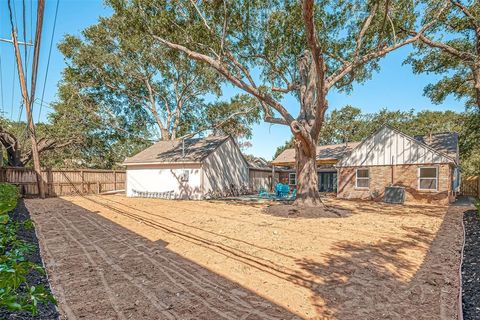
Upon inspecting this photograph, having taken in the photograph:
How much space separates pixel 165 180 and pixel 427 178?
630 inches

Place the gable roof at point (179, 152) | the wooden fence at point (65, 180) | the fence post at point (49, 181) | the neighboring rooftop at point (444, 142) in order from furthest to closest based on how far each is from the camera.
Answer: the fence post at point (49, 181)
the gable roof at point (179, 152)
the wooden fence at point (65, 180)
the neighboring rooftop at point (444, 142)

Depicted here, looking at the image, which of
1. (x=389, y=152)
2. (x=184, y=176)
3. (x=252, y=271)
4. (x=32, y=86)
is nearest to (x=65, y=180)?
(x=184, y=176)

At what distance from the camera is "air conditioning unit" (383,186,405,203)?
1509 cm

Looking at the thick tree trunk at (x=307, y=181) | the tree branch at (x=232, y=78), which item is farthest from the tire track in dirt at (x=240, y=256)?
the tree branch at (x=232, y=78)

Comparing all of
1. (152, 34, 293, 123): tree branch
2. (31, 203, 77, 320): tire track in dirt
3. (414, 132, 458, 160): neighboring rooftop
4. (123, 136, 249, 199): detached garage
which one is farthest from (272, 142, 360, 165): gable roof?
(31, 203, 77, 320): tire track in dirt

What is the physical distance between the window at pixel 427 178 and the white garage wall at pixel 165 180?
42.4ft

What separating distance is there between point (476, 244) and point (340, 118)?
120ft

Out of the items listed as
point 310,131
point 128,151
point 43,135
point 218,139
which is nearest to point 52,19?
point 310,131

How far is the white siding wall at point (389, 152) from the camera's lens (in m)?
15.1

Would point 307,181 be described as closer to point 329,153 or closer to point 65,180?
point 329,153

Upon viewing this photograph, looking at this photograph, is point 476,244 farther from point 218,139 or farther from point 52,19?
point 218,139

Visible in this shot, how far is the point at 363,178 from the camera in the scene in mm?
17344

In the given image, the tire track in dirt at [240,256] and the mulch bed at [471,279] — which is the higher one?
the mulch bed at [471,279]

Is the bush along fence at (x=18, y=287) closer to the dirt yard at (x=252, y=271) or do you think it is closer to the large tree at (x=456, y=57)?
the dirt yard at (x=252, y=271)
